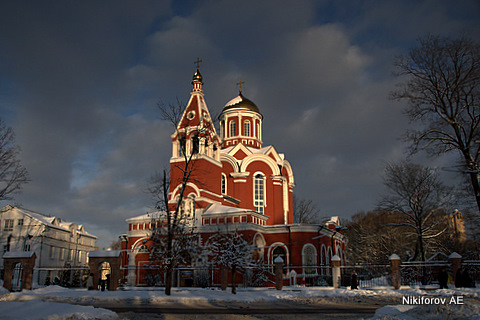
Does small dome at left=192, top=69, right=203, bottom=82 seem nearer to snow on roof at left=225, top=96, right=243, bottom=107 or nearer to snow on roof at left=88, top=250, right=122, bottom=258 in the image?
snow on roof at left=225, top=96, right=243, bottom=107

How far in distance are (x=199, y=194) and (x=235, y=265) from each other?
9.43 metres

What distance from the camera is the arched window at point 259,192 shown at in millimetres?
29250

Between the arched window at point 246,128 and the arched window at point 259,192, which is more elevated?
the arched window at point 246,128


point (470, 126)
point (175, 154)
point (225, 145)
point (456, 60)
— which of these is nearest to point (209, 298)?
point (470, 126)

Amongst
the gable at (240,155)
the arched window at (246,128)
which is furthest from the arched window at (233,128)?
the gable at (240,155)

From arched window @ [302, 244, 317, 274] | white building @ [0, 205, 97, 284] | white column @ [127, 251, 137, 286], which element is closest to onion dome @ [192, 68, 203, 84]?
white column @ [127, 251, 137, 286]

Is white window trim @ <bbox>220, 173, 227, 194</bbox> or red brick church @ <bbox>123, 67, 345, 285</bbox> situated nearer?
red brick church @ <bbox>123, 67, 345, 285</bbox>

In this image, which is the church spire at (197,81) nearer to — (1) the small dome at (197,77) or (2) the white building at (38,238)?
(1) the small dome at (197,77)

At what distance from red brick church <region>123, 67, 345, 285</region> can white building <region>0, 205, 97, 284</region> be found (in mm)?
7485

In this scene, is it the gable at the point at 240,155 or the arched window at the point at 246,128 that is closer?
the gable at the point at 240,155

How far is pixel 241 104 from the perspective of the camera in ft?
109

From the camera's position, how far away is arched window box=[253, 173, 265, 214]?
96.0ft

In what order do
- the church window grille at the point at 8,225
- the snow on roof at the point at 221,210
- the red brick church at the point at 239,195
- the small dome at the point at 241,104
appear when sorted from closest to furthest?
the snow on roof at the point at 221,210 → the red brick church at the point at 239,195 → the church window grille at the point at 8,225 → the small dome at the point at 241,104

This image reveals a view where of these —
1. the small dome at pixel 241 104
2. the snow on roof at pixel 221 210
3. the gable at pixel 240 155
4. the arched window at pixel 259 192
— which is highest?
the small dome at pixel 241 104
